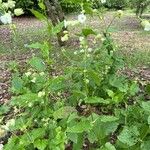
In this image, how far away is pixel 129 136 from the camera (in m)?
2.30

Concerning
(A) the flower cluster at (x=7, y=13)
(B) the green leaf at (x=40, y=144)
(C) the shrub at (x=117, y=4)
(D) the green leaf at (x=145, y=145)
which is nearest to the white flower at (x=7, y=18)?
(A) the flower cluster at (x=7, y=13)

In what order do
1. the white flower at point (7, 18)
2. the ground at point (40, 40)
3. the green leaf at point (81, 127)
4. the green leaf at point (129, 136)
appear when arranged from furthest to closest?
the ground at point (40, 40)
the white flower at point (7, 18)
the green leaf at point (129, 136)
the green leaf at point (81, 127)

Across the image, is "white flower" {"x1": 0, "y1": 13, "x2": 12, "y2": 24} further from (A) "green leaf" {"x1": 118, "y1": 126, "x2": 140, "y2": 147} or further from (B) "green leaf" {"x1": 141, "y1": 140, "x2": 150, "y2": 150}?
(B) "green leaf" {"x1": 141, "y1": 140, "x2": 150, "y2": 150}

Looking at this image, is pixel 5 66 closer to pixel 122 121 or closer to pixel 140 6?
pixel 122 121

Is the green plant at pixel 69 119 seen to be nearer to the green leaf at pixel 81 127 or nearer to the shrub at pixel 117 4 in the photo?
the green leaf at pixel 81 127

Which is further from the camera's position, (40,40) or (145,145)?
(40,40)

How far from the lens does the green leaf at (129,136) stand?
228 centimetres

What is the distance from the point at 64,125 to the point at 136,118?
1.52ft

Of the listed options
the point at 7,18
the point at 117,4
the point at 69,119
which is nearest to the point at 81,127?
the point at 69,119

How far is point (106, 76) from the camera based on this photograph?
3.63 meters

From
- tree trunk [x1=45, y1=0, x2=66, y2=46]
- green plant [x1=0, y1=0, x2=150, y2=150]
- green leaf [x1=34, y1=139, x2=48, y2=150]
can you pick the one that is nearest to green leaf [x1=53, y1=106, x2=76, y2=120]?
green plant [x1=0, y1=0, x2=150, y2=150]

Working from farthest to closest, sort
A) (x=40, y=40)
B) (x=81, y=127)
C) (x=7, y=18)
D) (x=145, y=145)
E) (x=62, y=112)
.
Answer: (x=40, y=40), (x=62, y=112), (x=7, y=18), (x=145, y=145), (x=81, y=127)


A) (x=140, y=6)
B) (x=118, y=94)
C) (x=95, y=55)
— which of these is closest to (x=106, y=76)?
(x=95, y=55)

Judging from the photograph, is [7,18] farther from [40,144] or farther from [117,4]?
[117,4]
